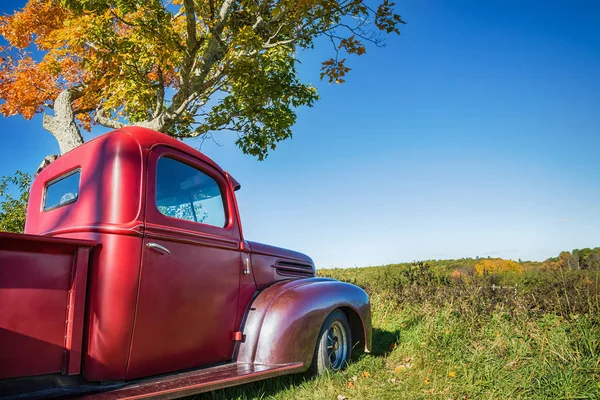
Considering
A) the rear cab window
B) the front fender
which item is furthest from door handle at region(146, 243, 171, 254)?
the front fender

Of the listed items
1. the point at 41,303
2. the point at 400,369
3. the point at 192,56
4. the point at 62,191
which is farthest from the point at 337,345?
the point at 192,56

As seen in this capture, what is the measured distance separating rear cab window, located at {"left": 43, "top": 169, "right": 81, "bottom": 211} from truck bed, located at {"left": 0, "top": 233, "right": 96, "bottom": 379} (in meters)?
0.83

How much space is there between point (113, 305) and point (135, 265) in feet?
0.93

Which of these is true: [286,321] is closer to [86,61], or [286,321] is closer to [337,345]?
[337,345]

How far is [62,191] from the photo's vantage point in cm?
351

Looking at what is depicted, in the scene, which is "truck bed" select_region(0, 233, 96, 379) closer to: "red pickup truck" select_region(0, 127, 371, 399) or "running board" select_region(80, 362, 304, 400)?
"red pickup truck" select_region(0, 127, 371, 399)

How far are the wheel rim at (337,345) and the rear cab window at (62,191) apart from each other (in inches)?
104

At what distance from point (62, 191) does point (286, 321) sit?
217 centimetres

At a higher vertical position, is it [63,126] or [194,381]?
[63,126]

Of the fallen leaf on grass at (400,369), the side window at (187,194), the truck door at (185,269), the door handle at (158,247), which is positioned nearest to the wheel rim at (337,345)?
the fallen leaf on grass at (400,369)

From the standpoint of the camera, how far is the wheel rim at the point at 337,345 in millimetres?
4293

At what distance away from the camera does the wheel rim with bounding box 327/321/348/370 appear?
4293mm

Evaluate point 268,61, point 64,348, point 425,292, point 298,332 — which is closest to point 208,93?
point 268,61

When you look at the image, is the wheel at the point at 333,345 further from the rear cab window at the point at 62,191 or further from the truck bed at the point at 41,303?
the rear cab window at the point at 62,191
